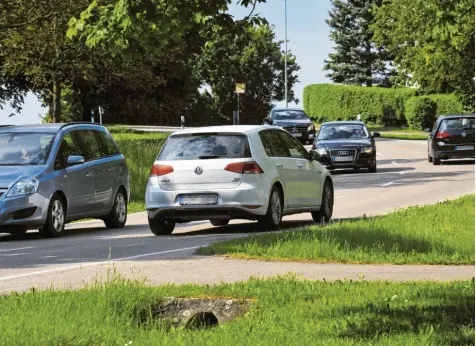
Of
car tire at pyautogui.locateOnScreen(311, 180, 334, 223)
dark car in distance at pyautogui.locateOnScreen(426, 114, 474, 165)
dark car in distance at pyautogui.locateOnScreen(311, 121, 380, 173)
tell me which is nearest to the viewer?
car tire at pyautogui.locateOnScreen(311, 180, 334, 223)

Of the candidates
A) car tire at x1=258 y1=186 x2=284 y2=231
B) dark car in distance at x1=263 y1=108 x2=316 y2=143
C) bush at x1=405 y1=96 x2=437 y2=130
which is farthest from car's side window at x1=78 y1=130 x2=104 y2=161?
bush at x1=405 y1=96 x2=437 y2=130

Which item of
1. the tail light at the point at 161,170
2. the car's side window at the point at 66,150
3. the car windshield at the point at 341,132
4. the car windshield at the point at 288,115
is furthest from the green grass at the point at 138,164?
the car windshield at the point at 288,115

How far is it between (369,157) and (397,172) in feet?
3.18

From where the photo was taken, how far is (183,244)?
17500 millimetres

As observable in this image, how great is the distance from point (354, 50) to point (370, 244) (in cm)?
9907

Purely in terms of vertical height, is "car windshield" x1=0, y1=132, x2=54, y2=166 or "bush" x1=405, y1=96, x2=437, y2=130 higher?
"car windshield" x1=0, y1=132, x2=54, y2=166

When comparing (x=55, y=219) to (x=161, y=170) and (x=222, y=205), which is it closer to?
(x=161, y=170)

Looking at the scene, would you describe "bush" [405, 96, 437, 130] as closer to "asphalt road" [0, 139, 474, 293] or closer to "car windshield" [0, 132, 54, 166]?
"asphalt road" [0, 139, 474, 293]

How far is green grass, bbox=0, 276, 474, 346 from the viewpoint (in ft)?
26.7

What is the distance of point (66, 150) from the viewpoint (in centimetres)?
2016

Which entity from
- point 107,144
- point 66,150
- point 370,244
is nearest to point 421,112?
point 107,144

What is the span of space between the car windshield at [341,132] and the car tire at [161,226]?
820 inches

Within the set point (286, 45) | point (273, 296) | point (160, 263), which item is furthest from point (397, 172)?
point (286, 45)

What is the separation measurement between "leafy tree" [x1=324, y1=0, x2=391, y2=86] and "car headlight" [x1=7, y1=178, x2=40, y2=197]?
9398 centimetres
